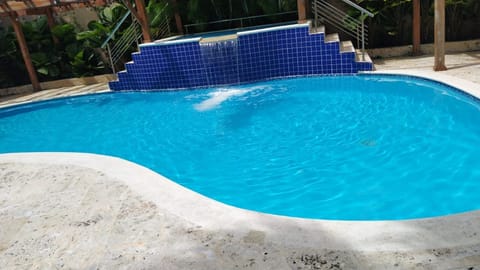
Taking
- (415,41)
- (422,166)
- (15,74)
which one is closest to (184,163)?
(422,166)

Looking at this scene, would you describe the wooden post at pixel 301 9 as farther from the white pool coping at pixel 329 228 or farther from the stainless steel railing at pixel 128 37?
the white pool coping at pixel 329 228

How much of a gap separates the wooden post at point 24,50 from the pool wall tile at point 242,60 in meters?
4.43

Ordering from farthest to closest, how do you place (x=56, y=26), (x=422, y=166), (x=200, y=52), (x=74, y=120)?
(x=56, y=26)
(x=200, y=52)
(x=74, y=120)
(x=422, y=166)

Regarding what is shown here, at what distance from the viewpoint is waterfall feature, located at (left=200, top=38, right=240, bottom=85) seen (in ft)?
29.4

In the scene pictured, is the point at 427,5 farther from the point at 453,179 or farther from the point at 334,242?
the point at 334,242

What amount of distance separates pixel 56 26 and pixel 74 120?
19.4 ft

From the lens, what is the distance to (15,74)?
43.9ft

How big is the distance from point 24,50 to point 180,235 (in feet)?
38.3

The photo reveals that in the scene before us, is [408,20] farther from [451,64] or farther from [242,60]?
[242,60]

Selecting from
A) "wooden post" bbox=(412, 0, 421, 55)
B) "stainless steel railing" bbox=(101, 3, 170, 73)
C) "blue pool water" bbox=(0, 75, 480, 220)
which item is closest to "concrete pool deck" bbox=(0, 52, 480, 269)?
"blue pool water" bbox=(0, 75, 480, 220)

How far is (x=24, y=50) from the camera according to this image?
38.9 feet

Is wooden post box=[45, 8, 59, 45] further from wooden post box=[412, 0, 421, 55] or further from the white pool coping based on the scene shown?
the white pool coping

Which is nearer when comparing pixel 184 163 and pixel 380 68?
pixel 184 163

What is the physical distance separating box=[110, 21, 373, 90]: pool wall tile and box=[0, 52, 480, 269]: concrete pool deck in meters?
5.54
